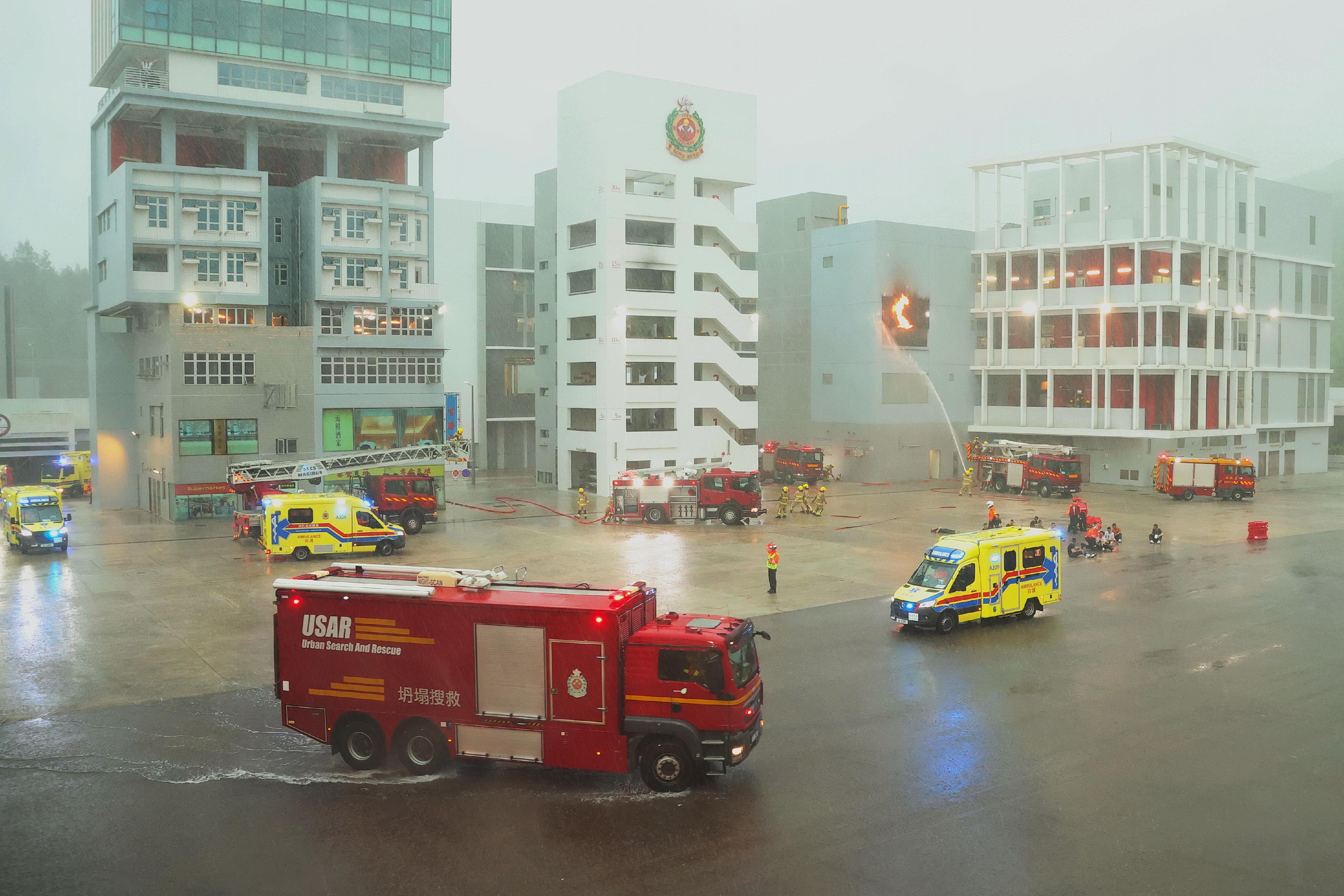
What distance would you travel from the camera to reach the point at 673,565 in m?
36.6

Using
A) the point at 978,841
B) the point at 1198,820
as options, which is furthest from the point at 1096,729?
the point at 978,841

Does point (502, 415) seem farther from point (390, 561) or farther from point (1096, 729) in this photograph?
point (1096, 729)

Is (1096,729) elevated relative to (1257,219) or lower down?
lower down

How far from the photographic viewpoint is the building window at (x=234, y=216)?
5494 centimetres

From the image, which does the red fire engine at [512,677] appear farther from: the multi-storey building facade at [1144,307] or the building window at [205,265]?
the multi-storey building facade at [1144,307]

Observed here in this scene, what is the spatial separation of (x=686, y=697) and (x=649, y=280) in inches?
1995

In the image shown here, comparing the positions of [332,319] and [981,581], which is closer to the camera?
[981,581]

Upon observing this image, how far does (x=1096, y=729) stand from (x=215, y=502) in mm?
45943

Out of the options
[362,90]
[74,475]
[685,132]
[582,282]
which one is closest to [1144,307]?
[685,132]

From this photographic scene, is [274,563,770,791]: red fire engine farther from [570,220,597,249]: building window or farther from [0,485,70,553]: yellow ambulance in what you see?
[570,220,597,249]: building window

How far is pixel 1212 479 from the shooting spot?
57.3 m

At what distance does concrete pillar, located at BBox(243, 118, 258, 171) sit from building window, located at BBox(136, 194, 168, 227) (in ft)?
17.2

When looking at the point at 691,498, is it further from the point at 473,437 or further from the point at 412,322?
the point at 473,437

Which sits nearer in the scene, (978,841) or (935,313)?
(978,841)
